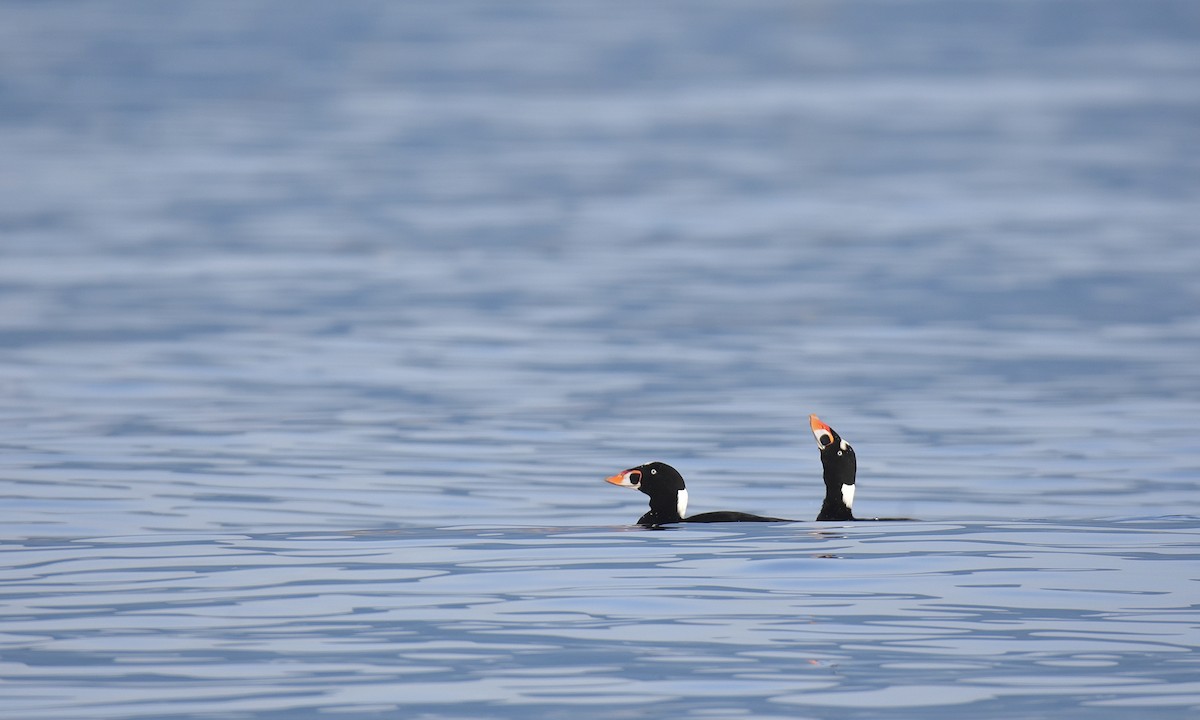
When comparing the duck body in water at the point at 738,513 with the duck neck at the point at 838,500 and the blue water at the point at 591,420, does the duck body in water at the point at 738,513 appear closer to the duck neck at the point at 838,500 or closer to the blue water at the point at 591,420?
the duck neck at the point at 838,500

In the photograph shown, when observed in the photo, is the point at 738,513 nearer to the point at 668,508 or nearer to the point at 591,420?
the point at 668,508

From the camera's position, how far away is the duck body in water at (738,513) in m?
Result: 11.5

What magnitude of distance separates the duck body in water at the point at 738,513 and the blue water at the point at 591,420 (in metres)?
0.20

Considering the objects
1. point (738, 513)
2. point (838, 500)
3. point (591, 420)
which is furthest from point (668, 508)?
point (591, 420)

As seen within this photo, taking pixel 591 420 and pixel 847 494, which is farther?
pixel 591 420

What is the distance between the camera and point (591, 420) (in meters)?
15.8

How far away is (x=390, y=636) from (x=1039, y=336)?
12.0 metres

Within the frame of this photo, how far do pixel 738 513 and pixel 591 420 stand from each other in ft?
13.9

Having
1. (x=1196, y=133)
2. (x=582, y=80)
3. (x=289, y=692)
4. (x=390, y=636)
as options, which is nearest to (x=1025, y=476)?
(x=390, y=636)

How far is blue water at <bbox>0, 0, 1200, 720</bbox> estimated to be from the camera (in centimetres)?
850

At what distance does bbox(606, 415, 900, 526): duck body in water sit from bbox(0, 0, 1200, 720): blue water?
0.20 meters

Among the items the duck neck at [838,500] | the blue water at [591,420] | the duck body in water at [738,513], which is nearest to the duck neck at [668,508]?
the duck body in water at [738,513]

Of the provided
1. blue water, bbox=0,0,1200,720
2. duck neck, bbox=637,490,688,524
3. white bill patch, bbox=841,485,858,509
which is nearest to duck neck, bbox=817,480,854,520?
white bill patch, bbox=841,485,858,509

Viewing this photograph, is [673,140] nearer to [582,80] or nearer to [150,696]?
[582,80]
